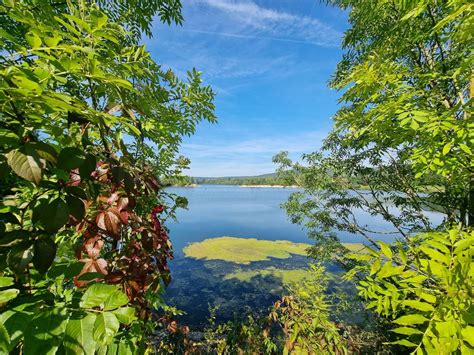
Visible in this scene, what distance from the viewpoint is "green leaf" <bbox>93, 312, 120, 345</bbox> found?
0.57 meters

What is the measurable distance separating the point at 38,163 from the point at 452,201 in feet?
17.2

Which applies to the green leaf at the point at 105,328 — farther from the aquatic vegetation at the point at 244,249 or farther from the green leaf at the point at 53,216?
the aquatic vegetation at the point at 244,249

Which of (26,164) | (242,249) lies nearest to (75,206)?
(26,164)

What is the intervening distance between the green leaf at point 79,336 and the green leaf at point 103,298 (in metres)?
0.03

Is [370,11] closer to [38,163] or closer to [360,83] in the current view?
[360,83]

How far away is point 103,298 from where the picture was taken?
2.14 ft

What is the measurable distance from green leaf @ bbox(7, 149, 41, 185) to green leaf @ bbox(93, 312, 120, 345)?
38 centimetres

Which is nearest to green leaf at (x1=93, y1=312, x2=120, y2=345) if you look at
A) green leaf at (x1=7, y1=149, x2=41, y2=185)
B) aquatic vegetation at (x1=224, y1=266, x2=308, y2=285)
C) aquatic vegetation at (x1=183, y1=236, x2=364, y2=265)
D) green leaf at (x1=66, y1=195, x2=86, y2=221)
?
green leaf at (x1=66, y1=195, x2=86, y2=221)

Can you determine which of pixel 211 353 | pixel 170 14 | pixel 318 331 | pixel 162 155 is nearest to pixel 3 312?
pixel 162 155

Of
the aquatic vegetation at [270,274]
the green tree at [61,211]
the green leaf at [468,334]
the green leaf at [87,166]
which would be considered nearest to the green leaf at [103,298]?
the green tree at [61,211]

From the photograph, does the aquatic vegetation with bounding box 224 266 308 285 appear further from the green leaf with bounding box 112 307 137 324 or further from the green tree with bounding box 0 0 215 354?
the green leaf with bounding box 112 307 137 324

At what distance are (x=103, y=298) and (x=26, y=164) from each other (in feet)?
1.35

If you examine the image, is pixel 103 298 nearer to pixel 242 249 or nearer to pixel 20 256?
pixel 20 256

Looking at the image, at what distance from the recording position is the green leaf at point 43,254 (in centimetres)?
62
